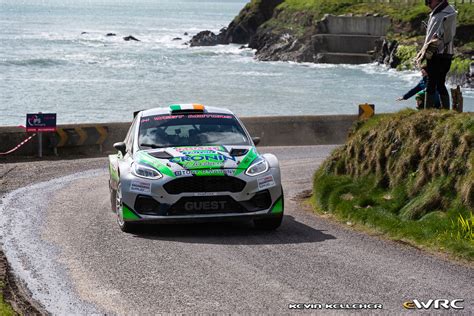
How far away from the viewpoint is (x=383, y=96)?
57188 mm

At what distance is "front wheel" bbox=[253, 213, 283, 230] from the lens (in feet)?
40.3

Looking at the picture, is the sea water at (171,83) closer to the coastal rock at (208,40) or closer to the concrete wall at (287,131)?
the coastal rock at (208,40)

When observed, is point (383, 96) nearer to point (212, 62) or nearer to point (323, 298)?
point (212, 62)

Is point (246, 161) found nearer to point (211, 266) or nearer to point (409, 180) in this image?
point (409, 180)

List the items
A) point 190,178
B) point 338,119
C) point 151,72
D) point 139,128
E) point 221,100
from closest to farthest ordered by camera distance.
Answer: point 190,178 → point 139,128 → point 338,119 → point 221,100 → point 151,72

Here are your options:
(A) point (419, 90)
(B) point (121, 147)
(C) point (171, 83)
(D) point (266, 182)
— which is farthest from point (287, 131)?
(C) point (171, 83)

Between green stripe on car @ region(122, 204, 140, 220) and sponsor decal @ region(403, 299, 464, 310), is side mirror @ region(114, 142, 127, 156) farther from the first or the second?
sponsor decal @ region(403, 299, 464, 310)

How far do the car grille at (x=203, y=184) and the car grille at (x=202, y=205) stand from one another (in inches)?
4.0

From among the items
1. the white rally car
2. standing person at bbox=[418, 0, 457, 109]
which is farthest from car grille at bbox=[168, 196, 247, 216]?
standing person at bbox=[418, 0, 457, 109]

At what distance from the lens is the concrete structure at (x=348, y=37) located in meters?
75.1

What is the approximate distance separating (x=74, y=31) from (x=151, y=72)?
59.0 metres

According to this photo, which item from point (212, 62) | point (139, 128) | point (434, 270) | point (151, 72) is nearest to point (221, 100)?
point (151, 72)

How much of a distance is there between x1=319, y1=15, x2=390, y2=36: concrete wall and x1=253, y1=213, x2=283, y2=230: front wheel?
64084mm

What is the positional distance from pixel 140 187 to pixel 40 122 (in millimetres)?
11826
